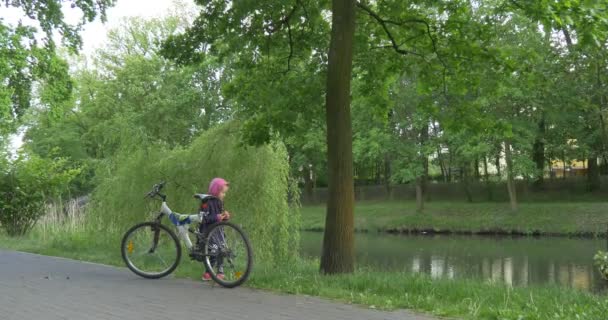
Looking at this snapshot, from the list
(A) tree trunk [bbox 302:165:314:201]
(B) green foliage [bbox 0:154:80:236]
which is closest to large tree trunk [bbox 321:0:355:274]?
(B) green foliage [bbox 0:154:80:236]

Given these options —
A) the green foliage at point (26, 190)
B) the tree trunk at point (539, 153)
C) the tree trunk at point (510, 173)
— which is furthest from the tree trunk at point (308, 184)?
the green foliage at point (26, 190)

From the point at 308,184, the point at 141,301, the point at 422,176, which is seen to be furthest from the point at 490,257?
the point at 308,184

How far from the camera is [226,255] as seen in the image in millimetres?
7668

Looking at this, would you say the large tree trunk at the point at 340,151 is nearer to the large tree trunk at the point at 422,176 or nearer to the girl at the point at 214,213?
the girl at the point at 214,213

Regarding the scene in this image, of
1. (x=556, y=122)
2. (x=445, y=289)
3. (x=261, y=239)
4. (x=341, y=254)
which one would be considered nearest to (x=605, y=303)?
(x=445, y=289)

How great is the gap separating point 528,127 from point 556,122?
1.72 meters

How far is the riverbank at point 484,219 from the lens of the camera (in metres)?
31.0

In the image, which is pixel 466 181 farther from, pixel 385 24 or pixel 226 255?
pixel 226 255

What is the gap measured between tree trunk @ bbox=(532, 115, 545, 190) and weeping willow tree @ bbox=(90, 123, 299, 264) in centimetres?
2606

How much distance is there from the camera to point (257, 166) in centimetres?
1206

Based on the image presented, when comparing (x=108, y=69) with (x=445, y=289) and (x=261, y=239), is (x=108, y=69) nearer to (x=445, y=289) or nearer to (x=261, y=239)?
(x=261, y=239)

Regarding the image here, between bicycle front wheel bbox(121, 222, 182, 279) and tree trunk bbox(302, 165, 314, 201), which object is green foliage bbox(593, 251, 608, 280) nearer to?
bicycle front wheel bbox(121, 222, 182, 279)

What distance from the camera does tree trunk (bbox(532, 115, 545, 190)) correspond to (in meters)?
35.6

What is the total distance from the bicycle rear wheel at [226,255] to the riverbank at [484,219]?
85.6 ft
